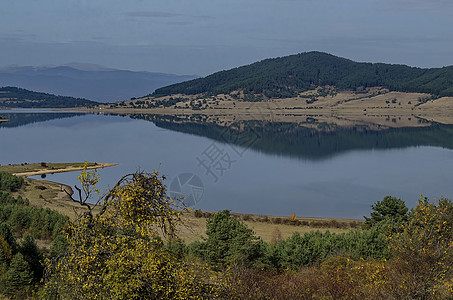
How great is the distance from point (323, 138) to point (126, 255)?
68552 millimetres

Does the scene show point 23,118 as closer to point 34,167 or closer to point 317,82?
point 34,167

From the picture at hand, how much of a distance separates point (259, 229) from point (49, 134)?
2605 inches

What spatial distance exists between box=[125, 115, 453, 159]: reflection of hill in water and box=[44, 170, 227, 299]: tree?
51512mm

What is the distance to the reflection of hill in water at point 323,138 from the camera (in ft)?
205

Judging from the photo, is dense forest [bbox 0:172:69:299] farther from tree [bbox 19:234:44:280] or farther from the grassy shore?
the grassy shore

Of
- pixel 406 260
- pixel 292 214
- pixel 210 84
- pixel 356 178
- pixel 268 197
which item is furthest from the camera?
pixel 210 84

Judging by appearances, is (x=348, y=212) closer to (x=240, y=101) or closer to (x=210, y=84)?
(x=240, y=101)

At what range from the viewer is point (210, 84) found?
625 ft

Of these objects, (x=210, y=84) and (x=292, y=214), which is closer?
(x=292, y=214)

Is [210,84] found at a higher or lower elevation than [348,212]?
higher

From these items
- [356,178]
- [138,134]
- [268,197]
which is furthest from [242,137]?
[268,197]

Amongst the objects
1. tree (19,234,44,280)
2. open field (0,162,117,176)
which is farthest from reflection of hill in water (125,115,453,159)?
tree (19,234,44,280)

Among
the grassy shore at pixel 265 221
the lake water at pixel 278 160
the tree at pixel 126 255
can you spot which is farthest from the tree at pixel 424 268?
the lake water at pixel 278 160

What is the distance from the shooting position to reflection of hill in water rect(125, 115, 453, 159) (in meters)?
62.6
